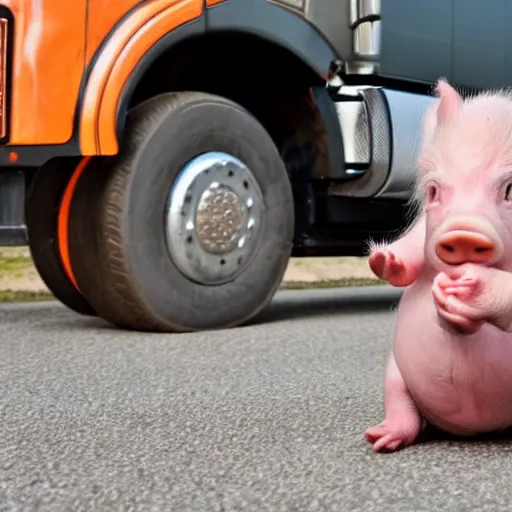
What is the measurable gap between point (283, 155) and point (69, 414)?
80.3 inches

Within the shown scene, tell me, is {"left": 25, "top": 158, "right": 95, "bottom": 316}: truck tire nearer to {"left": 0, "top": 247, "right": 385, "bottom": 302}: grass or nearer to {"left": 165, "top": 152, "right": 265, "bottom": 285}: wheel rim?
{"left": 165, "top": 152, "right": 265, "bottom": 285}: wheel rim

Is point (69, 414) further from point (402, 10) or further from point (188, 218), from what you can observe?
point (402, 10)

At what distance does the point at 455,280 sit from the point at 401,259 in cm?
14

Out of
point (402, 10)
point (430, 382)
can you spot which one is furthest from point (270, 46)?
point (430, 382)

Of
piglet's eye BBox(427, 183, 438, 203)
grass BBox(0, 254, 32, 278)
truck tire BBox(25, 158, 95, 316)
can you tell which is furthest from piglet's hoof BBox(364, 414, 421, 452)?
grass BBox(0, 254, 32, 278)

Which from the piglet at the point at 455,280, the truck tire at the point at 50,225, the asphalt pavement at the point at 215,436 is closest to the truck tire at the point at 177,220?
the truck tire at the point at 50,225

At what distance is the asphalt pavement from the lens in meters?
1.24

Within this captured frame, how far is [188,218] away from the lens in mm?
3072

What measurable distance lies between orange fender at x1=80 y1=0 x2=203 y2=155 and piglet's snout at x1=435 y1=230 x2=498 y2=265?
67.1 inches

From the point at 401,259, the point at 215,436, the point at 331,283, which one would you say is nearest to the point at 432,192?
the point at 401,259

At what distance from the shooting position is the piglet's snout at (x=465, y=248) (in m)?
1.29

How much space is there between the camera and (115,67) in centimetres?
292

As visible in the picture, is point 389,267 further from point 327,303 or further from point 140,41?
point 327,303

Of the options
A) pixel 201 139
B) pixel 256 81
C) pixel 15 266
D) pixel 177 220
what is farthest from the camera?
pixel 15 266
